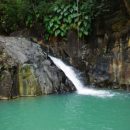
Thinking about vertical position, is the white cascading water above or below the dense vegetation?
below

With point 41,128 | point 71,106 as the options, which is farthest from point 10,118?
point 71,106

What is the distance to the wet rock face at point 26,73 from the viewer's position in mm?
12688

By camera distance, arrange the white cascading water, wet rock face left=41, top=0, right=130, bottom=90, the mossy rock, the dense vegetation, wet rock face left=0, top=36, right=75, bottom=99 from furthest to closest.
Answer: the dense vegetation
wet rock face left=41, top=0, right=130, bottom=90
the white cascading water
the mossy rock
wet rock face left=0, top=36, right=75, bottom=99

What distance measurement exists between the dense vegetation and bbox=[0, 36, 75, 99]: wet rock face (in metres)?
2.56

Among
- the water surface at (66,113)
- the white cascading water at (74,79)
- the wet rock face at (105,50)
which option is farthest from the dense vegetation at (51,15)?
the water surface at (66,113)

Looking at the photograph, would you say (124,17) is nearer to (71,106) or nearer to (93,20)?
(93,20)

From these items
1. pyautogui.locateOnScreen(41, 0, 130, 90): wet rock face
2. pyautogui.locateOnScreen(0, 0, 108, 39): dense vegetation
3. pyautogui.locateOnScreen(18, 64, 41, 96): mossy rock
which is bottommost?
pyautogui.locateOnScreen(18, 64, 41, 96): mossy rock

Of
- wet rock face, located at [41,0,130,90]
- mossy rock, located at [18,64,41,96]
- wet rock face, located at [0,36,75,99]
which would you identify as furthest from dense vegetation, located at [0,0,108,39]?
mossy rock, located at [18,64,41,96]

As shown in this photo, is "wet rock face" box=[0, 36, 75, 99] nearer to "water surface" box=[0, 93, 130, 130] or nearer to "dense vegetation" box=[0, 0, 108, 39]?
"water surface" box=[0, 93, 130, 130]

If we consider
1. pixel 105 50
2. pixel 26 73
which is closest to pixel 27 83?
pixel 26 73

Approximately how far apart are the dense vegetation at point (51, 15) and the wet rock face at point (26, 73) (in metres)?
2.56

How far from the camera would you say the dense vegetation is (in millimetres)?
16391

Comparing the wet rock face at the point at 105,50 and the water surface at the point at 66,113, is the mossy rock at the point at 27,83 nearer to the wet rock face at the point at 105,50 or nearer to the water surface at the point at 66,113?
the water surface at the point at 66,113

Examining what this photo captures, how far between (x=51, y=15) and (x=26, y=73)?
5.20 metres
